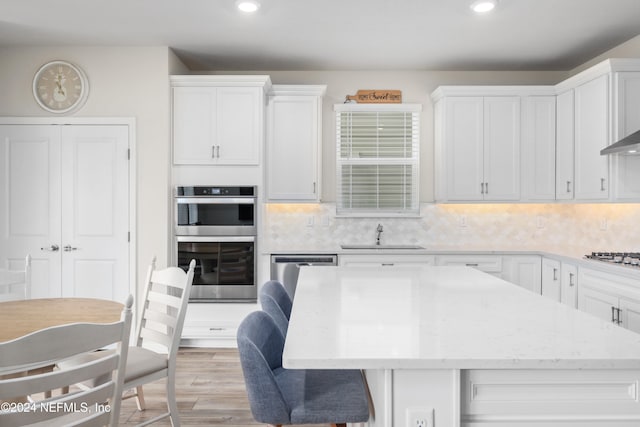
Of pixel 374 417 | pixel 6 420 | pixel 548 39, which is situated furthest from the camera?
pixel 548 39

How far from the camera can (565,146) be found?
13.9ft

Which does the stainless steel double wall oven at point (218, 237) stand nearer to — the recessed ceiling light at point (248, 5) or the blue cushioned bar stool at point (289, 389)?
the recessed ceiling light at point (248, 5)

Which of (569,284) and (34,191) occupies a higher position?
(34,191)

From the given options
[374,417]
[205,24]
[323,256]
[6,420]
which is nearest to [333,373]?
[374,417]

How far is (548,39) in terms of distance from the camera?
3.95 meters

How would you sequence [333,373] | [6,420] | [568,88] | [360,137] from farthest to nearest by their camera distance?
[360,137], [568,88], [333,373], [6,420]

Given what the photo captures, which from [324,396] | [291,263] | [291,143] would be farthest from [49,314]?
[291,143]

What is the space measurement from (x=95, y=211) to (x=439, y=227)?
3.38 meters

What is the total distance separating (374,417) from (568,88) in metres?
3.89

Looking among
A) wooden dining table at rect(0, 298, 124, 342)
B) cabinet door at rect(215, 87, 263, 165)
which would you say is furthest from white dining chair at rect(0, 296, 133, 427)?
cabinet door at rect(215, 87, 263, 165)

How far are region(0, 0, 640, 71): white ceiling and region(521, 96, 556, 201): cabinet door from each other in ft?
1.57

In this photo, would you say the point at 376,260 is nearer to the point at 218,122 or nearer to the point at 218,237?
the point at 218,237

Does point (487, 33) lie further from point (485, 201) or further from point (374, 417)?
point (374, 417)

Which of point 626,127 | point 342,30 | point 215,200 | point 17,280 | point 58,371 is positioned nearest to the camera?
point 58,371
